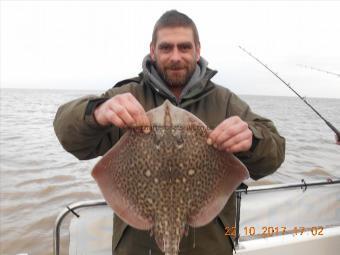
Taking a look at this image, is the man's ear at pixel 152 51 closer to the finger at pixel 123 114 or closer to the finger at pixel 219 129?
the finger at pixel 123 114

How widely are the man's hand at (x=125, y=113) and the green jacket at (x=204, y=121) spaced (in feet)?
0.88

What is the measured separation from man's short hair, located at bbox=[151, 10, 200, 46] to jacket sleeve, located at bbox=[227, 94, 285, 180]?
81cm

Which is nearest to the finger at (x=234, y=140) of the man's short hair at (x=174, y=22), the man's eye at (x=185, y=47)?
the man's eye at (x=185, y=47)

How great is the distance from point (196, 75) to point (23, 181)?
970 centimetres

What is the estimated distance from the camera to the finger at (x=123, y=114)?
2.01 meters

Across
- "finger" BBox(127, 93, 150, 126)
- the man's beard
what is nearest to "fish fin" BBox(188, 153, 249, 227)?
"finger" BBox(127, 93, 150, 126)

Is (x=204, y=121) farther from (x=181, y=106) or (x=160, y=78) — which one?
(x=160, y=78)

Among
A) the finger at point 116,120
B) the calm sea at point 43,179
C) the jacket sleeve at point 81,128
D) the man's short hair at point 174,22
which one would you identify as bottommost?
the calm sea at point 43,179

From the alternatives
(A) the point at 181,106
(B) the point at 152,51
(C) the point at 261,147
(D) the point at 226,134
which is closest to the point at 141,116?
(D) the point at 226,134

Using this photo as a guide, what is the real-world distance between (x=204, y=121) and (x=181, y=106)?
242 mm

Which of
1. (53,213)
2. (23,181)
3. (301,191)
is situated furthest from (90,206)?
(23,181)

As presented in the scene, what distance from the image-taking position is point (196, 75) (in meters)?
3.04

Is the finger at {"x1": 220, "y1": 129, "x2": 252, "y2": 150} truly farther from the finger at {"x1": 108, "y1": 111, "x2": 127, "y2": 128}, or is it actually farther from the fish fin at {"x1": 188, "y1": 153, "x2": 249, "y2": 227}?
the finger at {"x1": 108, "y1": 111, "x2": 127, "y2": 128}

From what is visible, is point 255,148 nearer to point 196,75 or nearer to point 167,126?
point 167,126
